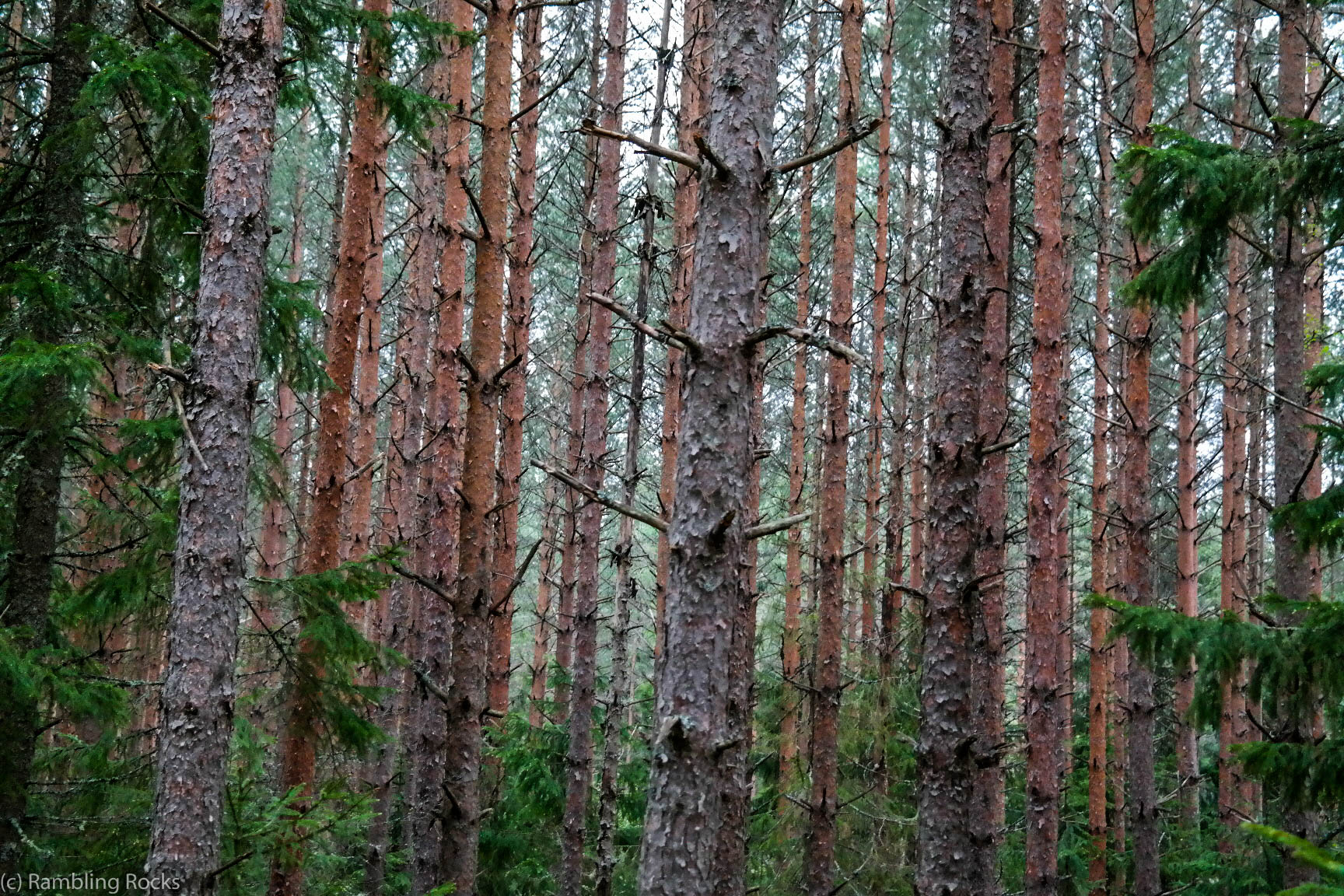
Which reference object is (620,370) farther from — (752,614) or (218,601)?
(218,601)

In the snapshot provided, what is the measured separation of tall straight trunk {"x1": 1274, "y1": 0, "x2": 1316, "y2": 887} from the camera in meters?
7.20

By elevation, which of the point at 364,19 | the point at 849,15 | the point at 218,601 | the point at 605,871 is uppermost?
the point at 849,15

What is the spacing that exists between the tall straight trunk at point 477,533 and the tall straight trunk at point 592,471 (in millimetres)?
4236

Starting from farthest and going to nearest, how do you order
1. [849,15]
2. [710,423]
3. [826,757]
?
[849,15], [826,757], [710,423]

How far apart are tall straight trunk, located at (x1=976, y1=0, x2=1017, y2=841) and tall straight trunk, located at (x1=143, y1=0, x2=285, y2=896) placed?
665 cm

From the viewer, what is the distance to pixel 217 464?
17.0 ft

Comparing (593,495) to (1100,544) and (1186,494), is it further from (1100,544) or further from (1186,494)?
(1100,544)

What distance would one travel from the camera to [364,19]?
22.4ft

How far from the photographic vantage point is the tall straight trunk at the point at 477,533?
6.19 m

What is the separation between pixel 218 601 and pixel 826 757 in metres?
6.35

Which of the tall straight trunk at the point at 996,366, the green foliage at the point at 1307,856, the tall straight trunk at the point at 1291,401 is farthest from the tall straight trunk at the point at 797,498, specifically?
the green foliage at the point at 1307,856

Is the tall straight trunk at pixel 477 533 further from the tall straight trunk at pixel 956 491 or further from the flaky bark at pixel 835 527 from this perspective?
the flaky bark at pixel 835 527

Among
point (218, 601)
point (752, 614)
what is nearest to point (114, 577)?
point (218, 601)

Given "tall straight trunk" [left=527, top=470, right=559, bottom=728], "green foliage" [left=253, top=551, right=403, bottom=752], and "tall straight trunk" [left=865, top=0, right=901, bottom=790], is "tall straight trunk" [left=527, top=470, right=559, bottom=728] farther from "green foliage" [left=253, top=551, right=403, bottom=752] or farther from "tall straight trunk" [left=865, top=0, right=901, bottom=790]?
"green foliage" [left=253, top=551, right=403, bottom=752]
